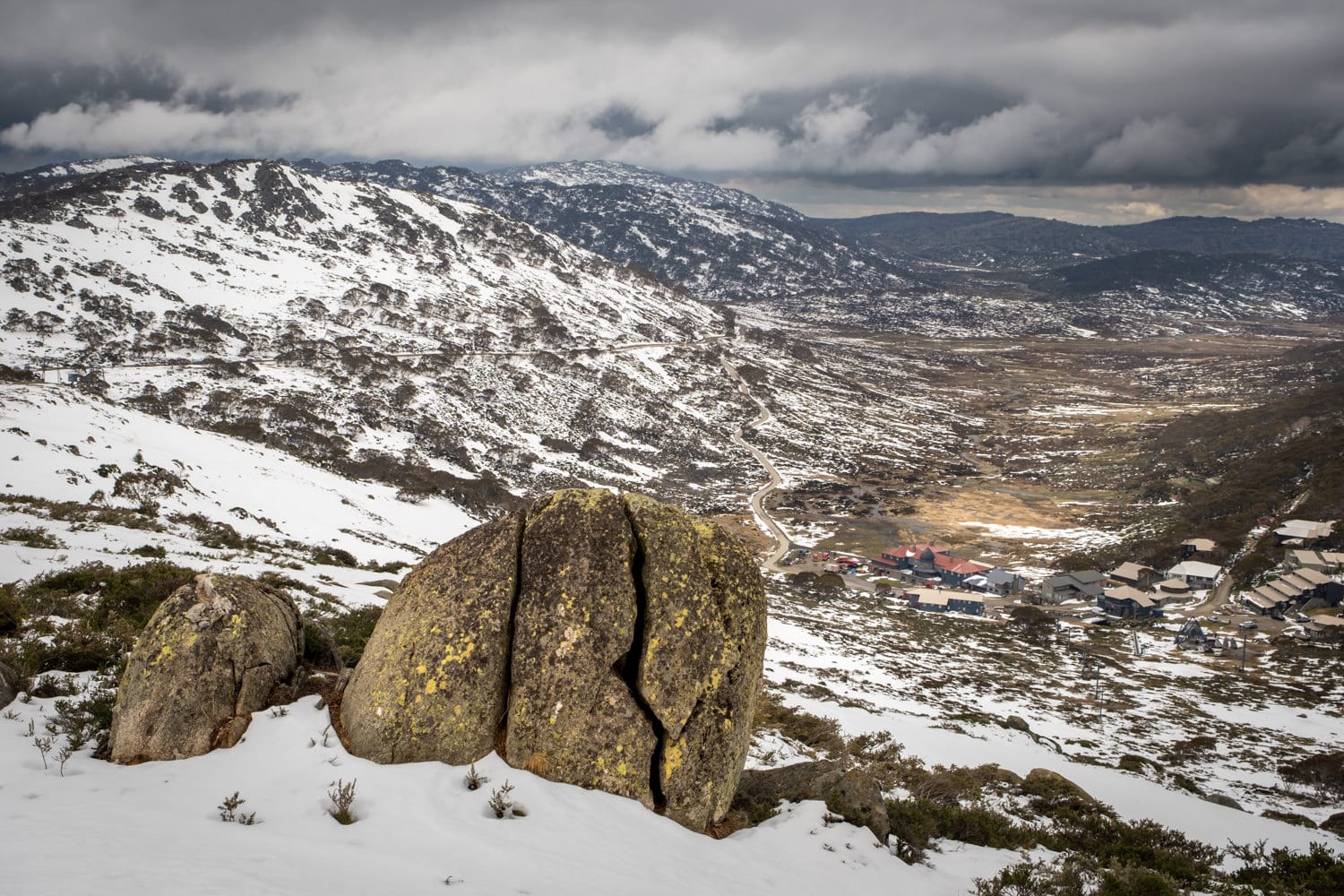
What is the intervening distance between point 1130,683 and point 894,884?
174ft

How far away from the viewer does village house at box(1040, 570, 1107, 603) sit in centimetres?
7706

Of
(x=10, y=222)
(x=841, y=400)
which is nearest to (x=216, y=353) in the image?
(x=10, y=222)

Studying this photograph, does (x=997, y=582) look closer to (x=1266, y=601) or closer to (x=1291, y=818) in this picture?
(x=1266, y=601)

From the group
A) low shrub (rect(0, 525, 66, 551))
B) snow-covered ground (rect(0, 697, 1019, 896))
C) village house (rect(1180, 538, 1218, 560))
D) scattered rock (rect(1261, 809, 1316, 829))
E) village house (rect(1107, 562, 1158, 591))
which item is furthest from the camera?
village house (rect(1180, 538, 1218, 560))

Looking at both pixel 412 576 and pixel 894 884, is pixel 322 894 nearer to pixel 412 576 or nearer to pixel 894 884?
pixel 412 576

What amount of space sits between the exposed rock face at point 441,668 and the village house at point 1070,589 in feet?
264

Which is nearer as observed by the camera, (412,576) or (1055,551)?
(412,576)

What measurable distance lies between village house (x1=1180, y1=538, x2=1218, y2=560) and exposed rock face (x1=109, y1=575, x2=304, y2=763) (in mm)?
103139

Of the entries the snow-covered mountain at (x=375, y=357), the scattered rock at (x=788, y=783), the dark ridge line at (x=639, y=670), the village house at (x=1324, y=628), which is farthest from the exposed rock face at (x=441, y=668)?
the village house at (x=1324, y=628)

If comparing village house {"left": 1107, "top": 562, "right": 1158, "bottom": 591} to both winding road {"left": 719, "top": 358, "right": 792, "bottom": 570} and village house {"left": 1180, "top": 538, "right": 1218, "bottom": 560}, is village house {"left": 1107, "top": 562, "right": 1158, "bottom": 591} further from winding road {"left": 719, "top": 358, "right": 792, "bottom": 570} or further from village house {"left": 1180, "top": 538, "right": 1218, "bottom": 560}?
winding road {"left": 719, "top": 358, "right": 792, "bottom": 570}

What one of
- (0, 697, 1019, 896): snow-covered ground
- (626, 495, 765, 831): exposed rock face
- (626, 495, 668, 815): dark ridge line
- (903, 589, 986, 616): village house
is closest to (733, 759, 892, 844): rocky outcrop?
(0, 697, 1019, 896): snow-covered ground

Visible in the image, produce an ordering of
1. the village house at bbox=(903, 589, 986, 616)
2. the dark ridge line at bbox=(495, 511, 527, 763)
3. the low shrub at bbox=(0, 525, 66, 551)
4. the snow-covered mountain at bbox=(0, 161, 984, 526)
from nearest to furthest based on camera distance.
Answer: the dark ridge line at bbox=(495, 511, 527, 763)
the low shrub at bbox=(0, 525, 66, 551)
the village house at bbox=(903, 589, 986, 616)
the snow-covered mountain at bbox=(0, 161, 984, 526)

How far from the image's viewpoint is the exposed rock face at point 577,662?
1037 centimetres

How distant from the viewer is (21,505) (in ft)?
86.9
